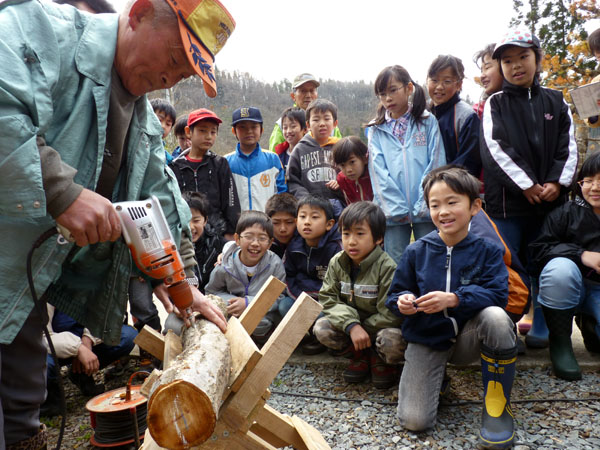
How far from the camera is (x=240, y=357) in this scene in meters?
1.63

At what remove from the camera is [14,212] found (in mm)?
1234

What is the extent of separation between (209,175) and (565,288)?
3514 mm

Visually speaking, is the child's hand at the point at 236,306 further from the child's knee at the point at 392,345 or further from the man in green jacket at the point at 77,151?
the man in green jacket at the point at 77,151

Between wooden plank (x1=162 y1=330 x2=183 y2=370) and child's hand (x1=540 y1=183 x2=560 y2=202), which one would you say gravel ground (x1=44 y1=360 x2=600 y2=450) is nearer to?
wooden plank (x1=162 y1=330 x2=183 y2=370)

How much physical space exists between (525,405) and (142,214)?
2.58 m

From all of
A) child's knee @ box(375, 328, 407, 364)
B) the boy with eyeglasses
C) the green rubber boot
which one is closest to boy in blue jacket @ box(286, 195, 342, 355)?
the boy with eyeglasses

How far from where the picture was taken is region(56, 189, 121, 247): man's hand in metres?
1.33

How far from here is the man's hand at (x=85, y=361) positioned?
3033 millimetres

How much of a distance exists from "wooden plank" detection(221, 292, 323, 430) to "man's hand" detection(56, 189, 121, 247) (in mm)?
706

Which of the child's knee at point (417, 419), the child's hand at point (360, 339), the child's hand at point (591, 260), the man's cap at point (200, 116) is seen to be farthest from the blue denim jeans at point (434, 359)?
the man's cap at point (200, 116)

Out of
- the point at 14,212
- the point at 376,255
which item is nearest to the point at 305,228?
the point at 376,255

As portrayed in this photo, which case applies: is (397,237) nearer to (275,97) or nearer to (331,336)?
(331,336)

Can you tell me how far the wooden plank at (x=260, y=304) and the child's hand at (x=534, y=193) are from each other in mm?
2183

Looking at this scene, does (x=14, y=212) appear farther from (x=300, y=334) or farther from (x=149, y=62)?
(x=300, y=334)
